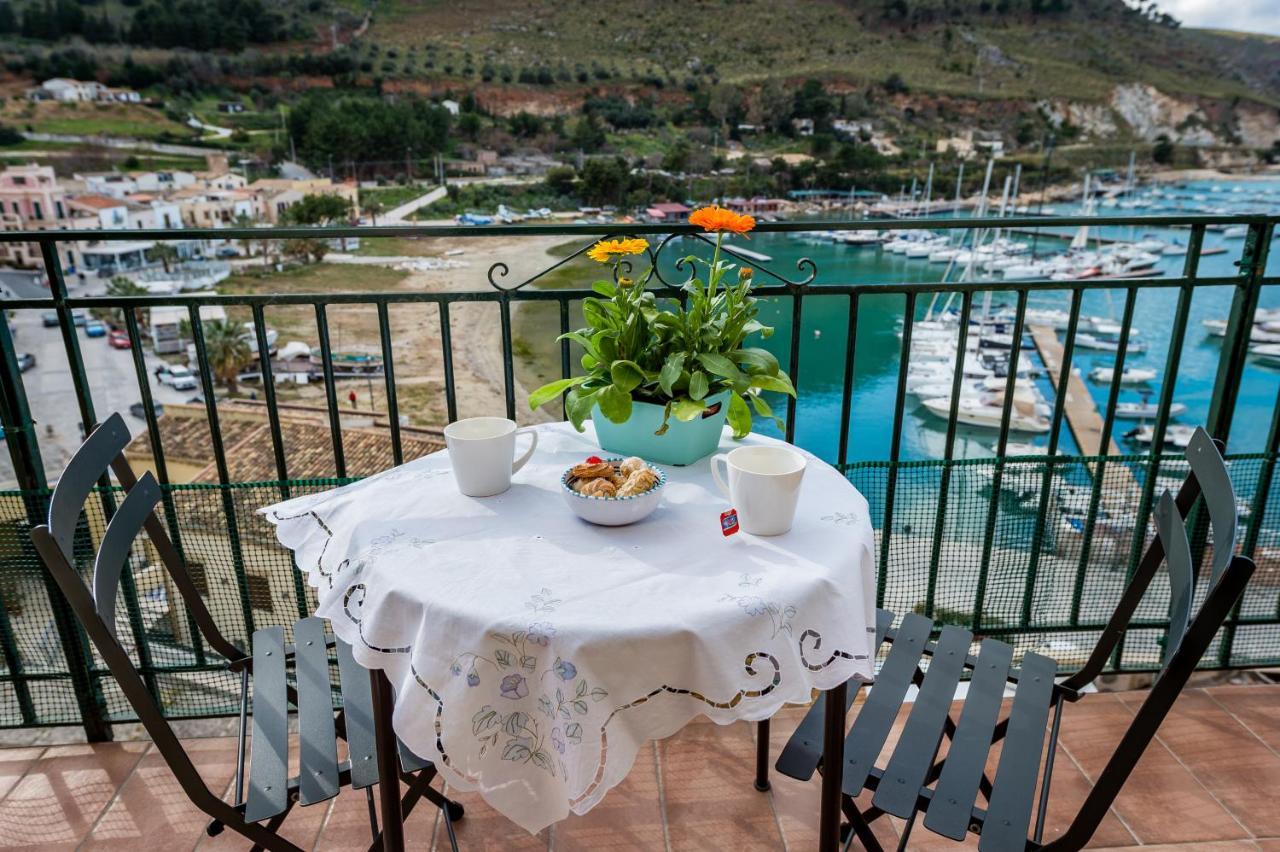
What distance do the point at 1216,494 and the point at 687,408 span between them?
2.20ft

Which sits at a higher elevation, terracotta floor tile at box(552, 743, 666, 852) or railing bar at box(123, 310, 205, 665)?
railing bar at box(123, 310, 205, 665)

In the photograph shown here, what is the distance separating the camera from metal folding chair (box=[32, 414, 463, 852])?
90 cm

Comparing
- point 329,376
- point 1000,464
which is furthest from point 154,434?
point 1000,464

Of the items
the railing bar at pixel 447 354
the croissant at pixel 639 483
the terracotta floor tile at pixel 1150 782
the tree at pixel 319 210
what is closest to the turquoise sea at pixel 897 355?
the tree at pixel 319 210

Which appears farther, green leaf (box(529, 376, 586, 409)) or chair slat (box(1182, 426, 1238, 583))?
green leaf (box(529, 376, 586, 409))

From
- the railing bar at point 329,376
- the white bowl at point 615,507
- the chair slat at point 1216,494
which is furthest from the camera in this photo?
the railing bar at point 329,376

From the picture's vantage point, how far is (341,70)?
106 ft

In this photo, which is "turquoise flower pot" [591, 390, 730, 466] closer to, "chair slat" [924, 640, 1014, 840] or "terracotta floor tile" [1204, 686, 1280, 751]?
"chair slat" [924, 640, 1014, 840]

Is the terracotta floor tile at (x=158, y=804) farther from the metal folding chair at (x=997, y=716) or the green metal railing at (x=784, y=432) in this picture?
the metal folding chair at (x=997, y=716)

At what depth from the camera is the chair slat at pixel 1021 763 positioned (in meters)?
1.00

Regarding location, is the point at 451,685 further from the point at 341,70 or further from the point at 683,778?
the point at 341,70

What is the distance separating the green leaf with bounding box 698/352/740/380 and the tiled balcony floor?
916 millimetres

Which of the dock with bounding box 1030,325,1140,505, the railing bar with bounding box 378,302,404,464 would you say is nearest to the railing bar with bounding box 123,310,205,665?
the railing bar with bounding box 378,302,404,464

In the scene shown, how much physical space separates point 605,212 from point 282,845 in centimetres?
1766
